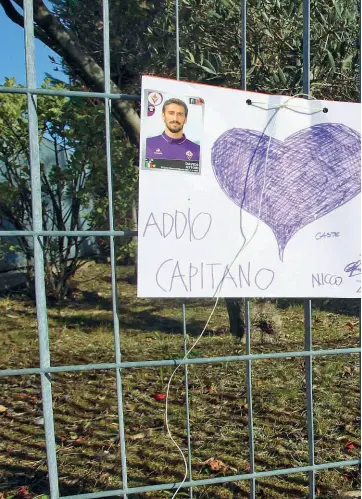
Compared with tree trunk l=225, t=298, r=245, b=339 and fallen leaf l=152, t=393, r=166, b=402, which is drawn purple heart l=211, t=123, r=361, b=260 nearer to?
fallen leaf l=152, t=393, r=166, b=402

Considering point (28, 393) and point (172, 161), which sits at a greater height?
point (172, 161)

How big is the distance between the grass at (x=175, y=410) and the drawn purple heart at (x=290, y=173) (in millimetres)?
1396

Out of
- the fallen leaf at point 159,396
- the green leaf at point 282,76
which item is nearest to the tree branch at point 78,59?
the green leaf at point 282,76

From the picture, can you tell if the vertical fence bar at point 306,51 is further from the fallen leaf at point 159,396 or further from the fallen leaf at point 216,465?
the fallen leaf at point 159,396

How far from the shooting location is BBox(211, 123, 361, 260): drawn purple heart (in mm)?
1707

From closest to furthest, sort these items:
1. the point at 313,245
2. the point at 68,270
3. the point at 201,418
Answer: the point at 313,245 → the point at 201,418 → the point at 68,270

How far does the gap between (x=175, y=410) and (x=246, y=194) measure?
203cm

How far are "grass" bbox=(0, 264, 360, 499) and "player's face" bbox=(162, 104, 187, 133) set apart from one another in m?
1.68

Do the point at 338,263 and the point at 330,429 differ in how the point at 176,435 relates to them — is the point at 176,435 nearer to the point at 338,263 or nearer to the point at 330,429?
the point at 330,429

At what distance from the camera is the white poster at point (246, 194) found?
163 cm

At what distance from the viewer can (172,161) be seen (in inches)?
64.4

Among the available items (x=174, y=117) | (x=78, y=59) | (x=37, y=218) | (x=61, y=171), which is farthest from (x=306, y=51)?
(x=61, y=171)

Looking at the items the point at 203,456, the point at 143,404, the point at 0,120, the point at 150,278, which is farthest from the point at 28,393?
the point at 0,120

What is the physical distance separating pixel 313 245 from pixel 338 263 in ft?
0.35
